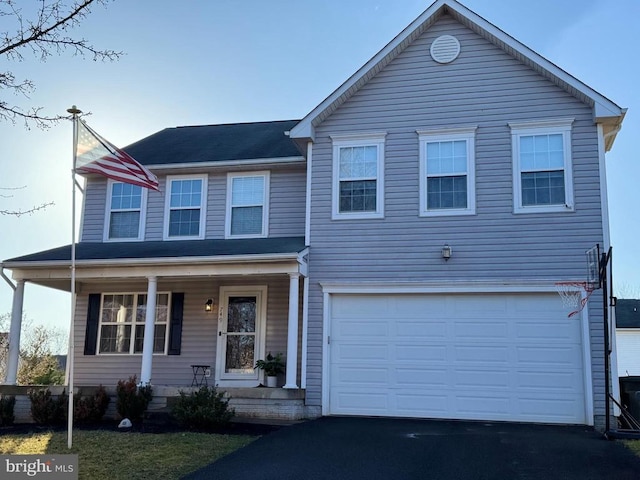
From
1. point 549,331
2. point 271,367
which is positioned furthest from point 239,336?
point 549,331

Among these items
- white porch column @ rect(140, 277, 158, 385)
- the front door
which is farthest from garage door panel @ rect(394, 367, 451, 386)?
white porch column @ rect(140, 277, 158, 385)

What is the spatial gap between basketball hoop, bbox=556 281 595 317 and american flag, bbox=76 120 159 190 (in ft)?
23.7

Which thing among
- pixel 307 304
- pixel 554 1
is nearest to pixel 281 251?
pixel 307 304

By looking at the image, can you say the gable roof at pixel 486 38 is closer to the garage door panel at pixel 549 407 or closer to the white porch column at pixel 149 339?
the white porch column at pixel 149 339

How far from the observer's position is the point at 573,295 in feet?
34.2

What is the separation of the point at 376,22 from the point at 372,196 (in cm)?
417

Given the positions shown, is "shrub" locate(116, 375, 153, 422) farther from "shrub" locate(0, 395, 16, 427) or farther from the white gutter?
the white gutter

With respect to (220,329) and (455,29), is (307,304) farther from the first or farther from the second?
(455,29)

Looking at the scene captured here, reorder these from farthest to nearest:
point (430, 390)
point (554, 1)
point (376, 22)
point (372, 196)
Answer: point (376, 22) → point (554, 1) → point (372, 196) → point (430, 390)

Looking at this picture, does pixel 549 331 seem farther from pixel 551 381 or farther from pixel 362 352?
pixel 362 352

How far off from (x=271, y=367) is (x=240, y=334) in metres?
1.28

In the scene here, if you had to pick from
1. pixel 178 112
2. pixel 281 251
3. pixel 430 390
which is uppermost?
pixel 178 112

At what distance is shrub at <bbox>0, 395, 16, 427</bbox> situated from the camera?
10.9 metres

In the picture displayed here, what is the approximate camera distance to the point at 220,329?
1294 centimetres
